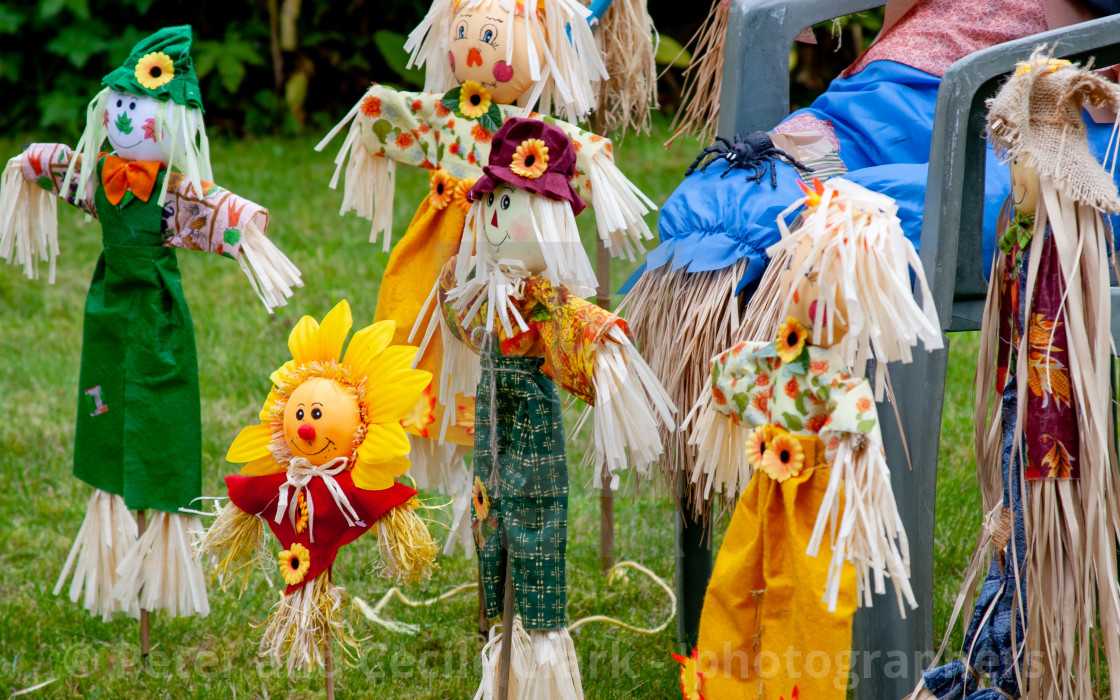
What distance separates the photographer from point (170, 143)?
5.94 feet

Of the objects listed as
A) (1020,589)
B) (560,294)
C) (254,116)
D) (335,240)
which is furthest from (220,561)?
(254,116)

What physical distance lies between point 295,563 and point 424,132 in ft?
2.32

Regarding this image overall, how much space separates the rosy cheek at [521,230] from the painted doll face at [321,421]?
34 centimetres

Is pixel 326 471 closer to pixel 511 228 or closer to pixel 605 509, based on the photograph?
pixel 511 228

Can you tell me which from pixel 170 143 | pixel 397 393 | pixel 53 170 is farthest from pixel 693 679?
pixel 53 170

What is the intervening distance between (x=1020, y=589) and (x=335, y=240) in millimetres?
3394

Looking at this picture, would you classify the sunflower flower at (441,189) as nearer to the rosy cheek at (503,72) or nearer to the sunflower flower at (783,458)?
the rosy cheek at (503,72)

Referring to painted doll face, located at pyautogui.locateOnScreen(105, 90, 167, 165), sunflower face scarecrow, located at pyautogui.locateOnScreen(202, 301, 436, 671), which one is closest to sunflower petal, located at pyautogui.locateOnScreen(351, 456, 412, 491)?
sunflower face scarecrow, located at pyautogui.locateOnScreen(202, 301, 436, 671)

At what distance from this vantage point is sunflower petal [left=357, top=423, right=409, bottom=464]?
1.53 m

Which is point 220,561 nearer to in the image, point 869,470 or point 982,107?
point 869,470

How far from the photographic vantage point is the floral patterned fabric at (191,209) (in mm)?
1821

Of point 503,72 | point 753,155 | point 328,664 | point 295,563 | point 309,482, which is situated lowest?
point 328,664

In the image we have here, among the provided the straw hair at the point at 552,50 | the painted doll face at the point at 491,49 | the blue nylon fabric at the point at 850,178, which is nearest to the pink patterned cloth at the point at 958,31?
the blue nylon fabric at the point at 850,178

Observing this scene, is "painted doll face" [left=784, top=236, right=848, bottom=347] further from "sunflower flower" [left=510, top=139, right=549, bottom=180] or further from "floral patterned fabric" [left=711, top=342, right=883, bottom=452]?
"sunflower flower" [left=510, top=139, right=549, bottom=180]
